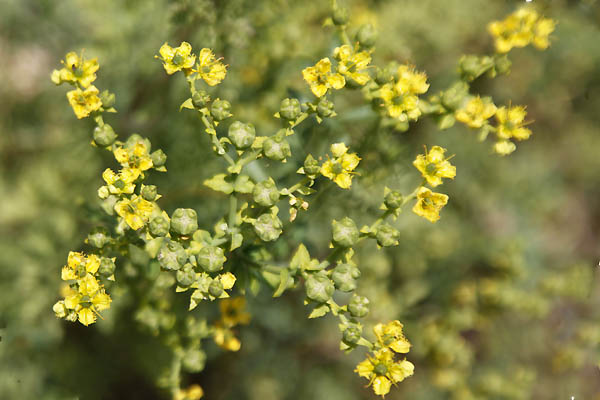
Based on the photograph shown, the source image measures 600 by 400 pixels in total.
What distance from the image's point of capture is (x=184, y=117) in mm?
3727

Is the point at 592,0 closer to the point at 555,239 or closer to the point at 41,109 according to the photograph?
the point at 555,239

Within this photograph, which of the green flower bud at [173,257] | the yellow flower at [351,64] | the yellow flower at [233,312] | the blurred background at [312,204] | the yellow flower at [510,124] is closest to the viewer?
the green flower bud at [173,257]

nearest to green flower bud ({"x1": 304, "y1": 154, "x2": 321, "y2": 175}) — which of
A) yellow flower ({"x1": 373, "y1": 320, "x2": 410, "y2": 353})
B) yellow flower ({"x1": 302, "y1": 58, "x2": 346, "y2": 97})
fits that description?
yellow flower ({"x1": 302, "y1": 58, "x2": 346, "y2": 97})

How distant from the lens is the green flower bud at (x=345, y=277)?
2.32m

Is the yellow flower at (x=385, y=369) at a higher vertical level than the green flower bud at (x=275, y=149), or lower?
lower

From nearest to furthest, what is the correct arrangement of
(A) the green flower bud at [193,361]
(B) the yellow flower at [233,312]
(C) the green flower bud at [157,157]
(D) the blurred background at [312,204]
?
1. (C) the green flower bud at [157,157]
2. (A) the green flower bud at [193,361]
3. (B) the yellow flower at [233,312]
4. (D) the blurred background at [312,204]

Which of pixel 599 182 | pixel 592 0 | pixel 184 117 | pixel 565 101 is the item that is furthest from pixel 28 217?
pixel 599 182

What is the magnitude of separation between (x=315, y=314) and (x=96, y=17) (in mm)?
3298

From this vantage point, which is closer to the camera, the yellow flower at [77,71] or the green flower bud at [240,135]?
the green flower bud at [240,135]

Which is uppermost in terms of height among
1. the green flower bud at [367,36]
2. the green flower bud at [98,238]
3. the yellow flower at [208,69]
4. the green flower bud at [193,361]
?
the green flower bud at [367,36]

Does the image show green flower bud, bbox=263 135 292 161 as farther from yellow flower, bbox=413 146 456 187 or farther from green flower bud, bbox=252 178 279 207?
yellow flower, bbox=413 146 456 187

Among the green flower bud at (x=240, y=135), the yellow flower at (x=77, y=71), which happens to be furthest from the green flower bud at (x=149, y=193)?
the yellow flower at (x=77, y=71)

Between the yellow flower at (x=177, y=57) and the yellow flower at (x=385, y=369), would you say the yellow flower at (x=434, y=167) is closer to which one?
the yellow flower at (x=385, y=369)

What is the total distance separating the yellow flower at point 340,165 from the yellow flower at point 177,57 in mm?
809
